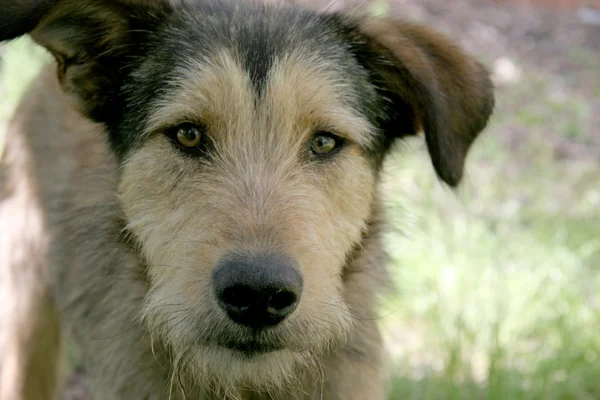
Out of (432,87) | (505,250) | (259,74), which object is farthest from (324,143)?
(505,250)

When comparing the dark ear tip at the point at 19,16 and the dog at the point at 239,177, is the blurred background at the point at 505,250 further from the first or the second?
the dark ear tip at the point at 19,16

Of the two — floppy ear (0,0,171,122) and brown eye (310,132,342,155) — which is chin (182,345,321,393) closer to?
brown eye (310,132,342,155)

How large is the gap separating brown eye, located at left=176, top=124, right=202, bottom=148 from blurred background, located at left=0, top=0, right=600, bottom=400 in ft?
3.46

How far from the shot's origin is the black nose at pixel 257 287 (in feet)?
7.91

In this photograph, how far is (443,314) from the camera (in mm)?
4746

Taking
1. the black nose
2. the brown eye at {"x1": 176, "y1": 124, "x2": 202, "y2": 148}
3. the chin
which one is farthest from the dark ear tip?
the chin

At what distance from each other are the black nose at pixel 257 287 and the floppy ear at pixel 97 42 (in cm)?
108

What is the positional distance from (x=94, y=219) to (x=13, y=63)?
3.83 meters

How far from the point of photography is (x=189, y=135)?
9.73ft

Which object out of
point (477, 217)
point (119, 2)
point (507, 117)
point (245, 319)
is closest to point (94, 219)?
point (119, 2)

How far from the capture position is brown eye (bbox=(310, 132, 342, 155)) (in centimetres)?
304

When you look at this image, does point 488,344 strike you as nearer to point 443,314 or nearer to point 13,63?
point 443,314

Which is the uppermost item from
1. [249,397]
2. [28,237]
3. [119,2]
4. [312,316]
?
[119,2]

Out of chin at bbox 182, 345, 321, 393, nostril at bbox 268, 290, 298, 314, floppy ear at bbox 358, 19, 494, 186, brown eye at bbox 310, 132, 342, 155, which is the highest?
floppy ear at bbox 358, 19, 494, 186
